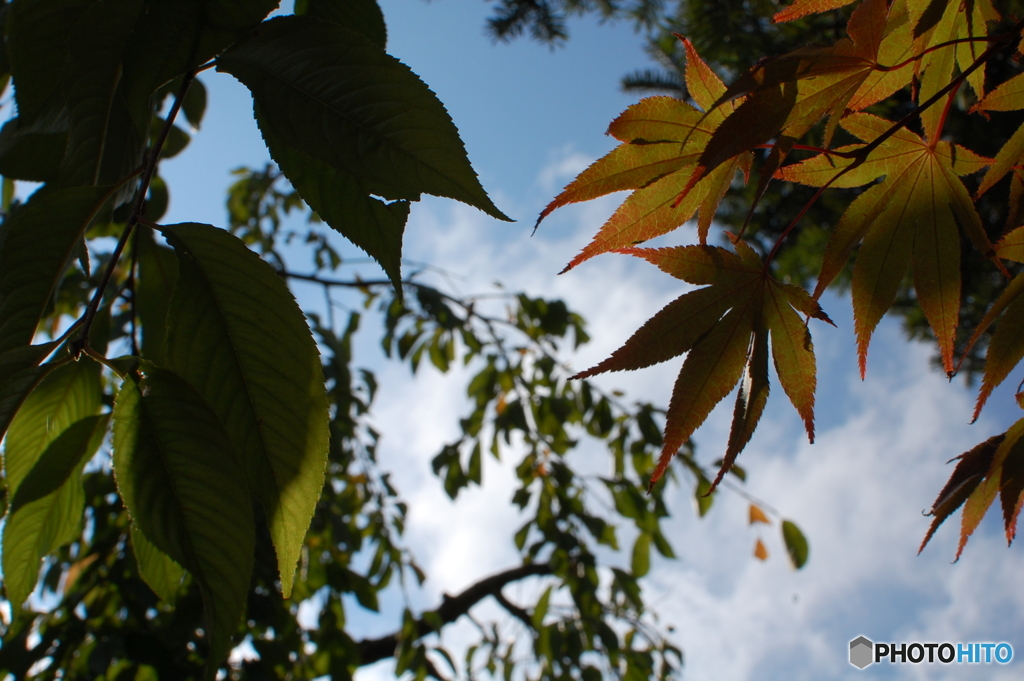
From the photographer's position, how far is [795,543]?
1.94 meters

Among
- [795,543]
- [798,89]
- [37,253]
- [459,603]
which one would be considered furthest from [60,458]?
[459,603]

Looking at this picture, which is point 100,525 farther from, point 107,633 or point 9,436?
point 9,436

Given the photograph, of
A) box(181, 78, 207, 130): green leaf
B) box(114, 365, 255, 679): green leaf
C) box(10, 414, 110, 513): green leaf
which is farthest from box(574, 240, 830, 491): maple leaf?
box(181, 78, 207, 130): green leaf

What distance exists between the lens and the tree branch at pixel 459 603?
2.62m

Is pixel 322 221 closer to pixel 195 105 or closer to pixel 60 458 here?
pixel 60 458

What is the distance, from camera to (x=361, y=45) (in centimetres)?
34

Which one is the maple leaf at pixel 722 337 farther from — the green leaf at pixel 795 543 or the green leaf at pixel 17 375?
the green leaf at pixel 795 543

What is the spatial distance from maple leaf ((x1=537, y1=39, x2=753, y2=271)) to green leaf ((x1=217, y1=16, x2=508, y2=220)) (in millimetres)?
73

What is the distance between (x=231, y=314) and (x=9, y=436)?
0.71 ft

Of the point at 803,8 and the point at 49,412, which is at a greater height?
the point at 803,8

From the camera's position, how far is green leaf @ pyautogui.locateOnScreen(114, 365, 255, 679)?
1.05ft

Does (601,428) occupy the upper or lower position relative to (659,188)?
upper

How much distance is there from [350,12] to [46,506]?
390 millimetres

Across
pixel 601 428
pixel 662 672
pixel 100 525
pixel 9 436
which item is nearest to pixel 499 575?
pixel 662 672
